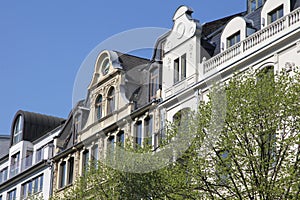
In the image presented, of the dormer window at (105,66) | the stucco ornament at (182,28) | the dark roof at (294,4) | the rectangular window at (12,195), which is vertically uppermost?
the dormer window at (105,66)

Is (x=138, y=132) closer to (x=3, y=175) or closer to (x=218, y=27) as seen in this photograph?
(x=218, y=27)

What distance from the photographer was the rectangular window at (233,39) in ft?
133

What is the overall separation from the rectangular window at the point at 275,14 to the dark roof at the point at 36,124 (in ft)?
96.3

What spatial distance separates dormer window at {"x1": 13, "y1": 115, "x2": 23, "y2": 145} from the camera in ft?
215

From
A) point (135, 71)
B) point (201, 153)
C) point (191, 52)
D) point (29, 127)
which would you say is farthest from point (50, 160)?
point (201, 153)

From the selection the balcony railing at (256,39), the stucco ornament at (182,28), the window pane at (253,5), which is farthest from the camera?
the stucco ornament at (182,28)

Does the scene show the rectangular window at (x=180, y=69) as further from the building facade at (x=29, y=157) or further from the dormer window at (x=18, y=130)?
the dormer window at (x=18, y=130)

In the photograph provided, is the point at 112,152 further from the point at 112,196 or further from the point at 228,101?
the point at 228,101

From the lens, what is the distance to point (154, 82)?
47.3 meters

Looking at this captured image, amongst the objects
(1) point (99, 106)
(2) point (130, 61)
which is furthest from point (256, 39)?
(1) point (99, 106)

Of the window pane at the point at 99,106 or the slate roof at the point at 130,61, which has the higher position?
the slate roof at the point at 130,61

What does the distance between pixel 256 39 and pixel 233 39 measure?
287cm

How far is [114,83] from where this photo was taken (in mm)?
50938

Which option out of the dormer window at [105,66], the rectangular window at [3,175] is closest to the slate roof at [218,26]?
the dormer window at [105,66]
